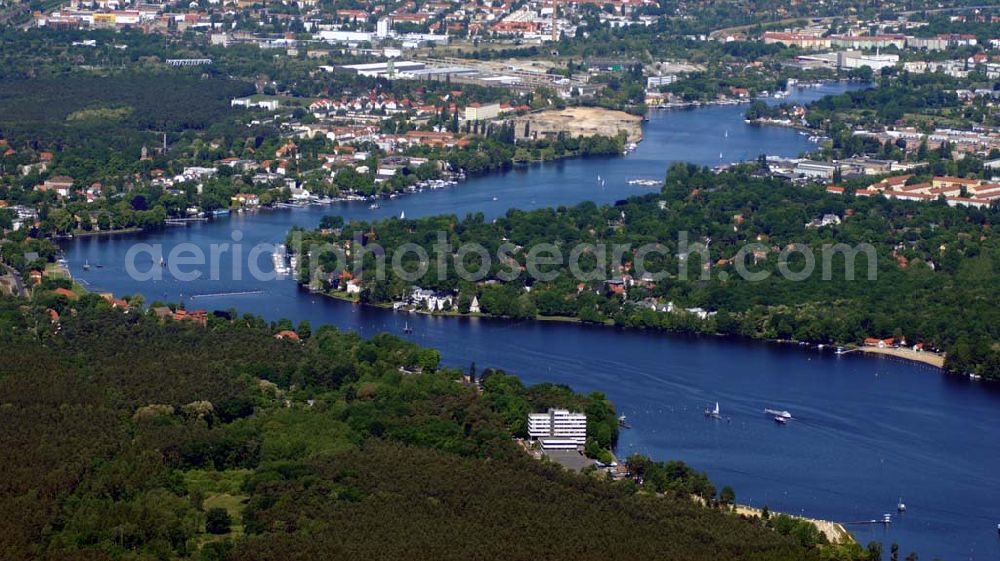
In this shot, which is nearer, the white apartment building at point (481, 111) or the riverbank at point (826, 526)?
the riverbank at point (826, 526)

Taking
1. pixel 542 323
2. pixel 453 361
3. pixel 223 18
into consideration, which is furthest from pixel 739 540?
pixel 223 18

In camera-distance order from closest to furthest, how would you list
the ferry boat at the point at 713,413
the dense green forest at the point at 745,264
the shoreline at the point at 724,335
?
1. the ferry boat at the point at 713,413
2. the shoreline at the point at 724,335
3. the dense green forest at the point at 745,264

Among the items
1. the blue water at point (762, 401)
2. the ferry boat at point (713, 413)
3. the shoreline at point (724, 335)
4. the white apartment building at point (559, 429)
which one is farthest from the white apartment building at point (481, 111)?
the white apartment building at point (559, 429)

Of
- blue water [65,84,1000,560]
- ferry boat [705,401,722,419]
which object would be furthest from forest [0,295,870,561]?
ferry boat [705,401,722,419]

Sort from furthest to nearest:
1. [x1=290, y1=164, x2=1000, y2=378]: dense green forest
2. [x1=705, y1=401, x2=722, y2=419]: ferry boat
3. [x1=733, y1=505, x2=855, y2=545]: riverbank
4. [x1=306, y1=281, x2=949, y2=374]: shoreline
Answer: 1. [x1=290, y1=164, x2=1000, y2=378]: dense green forest
2. [x1=306, y1=281, x2=949, y2=374]: shoreline
3. [x1=705, y1=401, x2=722, y2=419]: ferry boat
4. [x1=733, y1=505, x2=855, y2=545]: riverbank

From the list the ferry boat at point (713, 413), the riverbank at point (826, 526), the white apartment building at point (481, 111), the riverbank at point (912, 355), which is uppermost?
the white apartment building at point (481, 111)

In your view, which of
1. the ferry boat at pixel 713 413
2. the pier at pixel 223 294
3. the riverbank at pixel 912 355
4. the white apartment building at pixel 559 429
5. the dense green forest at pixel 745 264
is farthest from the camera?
the pier at pixel 223 294

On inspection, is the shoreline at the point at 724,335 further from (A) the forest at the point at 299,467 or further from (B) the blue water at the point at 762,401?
(A) the forest at the point at 299,467

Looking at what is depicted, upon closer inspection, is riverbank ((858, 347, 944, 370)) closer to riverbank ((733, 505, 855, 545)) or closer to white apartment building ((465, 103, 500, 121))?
riverbank ((733, 505, 855, 545))
